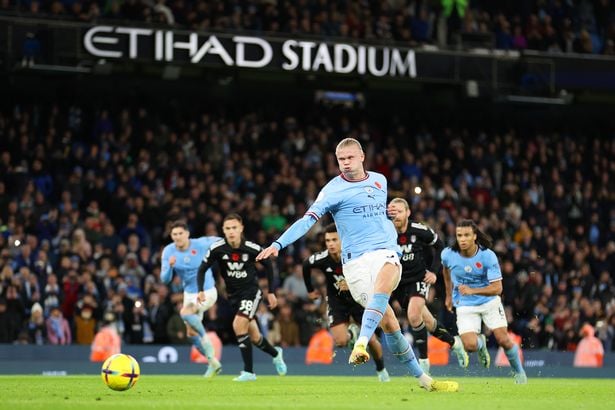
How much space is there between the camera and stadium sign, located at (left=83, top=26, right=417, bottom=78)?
1168 inches

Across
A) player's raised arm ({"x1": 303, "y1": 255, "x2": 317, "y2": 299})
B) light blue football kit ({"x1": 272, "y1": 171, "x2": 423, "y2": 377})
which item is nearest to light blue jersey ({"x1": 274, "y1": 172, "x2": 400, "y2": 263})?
light blue football kit ({"x1": 272, "y1": 171, "x2": 423, "y2": 377})

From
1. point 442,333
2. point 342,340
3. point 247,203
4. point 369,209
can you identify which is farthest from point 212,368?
point 247,203

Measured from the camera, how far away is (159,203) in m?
30.1

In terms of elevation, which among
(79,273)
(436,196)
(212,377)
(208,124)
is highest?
(208,124)

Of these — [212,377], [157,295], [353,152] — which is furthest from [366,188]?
[157,295]

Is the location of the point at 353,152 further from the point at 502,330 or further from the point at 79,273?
the point at 79,273

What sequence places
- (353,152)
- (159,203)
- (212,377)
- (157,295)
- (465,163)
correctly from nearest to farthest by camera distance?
(353,152), (212,377), (157,295), (159,203), (465,163)

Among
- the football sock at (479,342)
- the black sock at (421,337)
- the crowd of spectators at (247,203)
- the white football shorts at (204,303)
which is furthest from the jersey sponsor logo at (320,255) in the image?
the crowd of spectators at (247,203)

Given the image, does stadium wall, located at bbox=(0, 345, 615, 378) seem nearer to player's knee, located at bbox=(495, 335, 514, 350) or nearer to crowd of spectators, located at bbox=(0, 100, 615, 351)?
crowd of spectators, located at bbox=(0, 100, 615, 351)

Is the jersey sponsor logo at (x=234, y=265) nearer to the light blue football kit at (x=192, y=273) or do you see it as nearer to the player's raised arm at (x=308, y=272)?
the player's raised arm at (x=308, y=272)

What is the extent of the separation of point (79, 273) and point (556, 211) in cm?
1437

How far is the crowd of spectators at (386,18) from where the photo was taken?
3111cm

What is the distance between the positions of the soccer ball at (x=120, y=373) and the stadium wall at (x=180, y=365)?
9924mm

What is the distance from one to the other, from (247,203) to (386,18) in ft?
24.5
